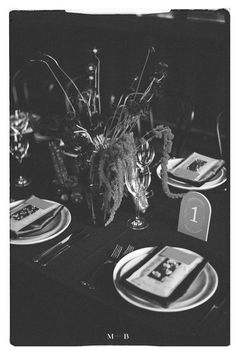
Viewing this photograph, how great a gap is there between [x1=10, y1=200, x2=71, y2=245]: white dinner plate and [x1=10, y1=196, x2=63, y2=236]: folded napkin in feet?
0.05

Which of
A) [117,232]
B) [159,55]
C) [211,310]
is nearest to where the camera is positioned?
[211,310]

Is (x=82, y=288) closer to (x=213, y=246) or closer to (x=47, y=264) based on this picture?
(x=47, y=264)

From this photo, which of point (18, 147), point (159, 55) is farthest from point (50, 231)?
point (159, 55)

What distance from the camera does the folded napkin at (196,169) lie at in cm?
155

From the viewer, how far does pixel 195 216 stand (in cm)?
126

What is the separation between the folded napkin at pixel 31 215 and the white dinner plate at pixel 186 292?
306 mm

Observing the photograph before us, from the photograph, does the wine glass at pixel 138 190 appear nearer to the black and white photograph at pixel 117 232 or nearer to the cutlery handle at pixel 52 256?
the black and white photograph at pixel 117 232

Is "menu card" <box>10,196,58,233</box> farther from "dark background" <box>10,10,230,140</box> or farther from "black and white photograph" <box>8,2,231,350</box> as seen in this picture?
"dark background" <box>10,10,230,140</box>

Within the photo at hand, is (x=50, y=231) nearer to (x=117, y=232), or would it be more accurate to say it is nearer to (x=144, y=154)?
(x=117, y=232)

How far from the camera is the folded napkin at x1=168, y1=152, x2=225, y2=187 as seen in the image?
1.55 m

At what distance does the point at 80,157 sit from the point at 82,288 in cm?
38

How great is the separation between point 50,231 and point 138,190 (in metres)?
0.28

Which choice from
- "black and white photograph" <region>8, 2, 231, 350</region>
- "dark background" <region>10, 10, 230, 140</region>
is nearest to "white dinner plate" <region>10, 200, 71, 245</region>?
"black and white photograph" <region>8, 2, 231, 350</region>

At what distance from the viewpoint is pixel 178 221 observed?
1309 millimetres
